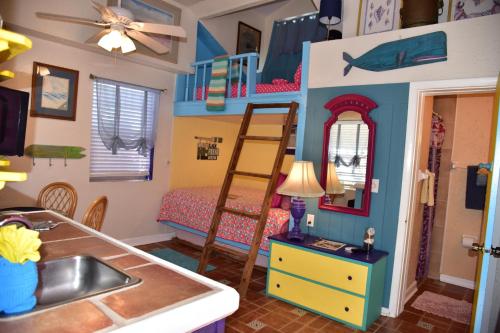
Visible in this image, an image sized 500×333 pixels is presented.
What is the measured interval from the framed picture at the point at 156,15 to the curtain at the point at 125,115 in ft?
1.61

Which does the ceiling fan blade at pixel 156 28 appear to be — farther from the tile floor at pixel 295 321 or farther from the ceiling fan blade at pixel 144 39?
the tile floor at pixel 295 321

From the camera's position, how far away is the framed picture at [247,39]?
5660 mm

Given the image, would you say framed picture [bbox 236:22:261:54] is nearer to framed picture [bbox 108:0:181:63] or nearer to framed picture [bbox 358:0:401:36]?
framed picture [bbox 108:0:181:63]

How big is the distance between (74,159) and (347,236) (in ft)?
10.2

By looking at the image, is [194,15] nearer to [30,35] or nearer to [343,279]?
[30,35]

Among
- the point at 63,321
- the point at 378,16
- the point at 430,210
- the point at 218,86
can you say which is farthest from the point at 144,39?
the point at 430,210

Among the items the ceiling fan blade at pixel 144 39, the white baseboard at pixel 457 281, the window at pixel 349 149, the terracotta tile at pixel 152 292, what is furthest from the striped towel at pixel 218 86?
the white baseboard at pixel 457 281

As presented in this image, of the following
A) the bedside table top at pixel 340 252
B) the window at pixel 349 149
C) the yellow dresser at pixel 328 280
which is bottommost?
the yellow dresser at pixel 328 280

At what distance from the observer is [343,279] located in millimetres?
2711

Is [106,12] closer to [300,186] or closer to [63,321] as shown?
[300,186]

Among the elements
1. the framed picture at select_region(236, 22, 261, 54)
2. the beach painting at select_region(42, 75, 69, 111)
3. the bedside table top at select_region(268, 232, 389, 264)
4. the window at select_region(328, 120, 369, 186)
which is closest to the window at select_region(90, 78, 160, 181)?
the beach painting at select_region(42, 75, 69, 111)

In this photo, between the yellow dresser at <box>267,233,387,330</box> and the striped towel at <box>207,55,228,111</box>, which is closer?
the yellow dresser at <box>267,233,387,330</box>

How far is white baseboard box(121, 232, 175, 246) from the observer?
453cm

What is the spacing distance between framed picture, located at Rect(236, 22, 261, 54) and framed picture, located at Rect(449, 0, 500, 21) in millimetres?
3425
